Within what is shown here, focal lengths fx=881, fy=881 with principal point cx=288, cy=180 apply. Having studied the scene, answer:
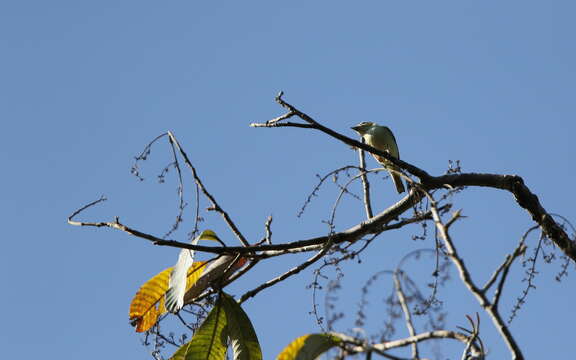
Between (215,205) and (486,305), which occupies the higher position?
(215,205)

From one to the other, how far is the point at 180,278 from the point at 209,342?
0.31 metres

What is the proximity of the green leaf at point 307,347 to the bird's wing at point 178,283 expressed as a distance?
25.1 inches

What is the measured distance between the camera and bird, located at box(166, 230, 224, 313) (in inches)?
146

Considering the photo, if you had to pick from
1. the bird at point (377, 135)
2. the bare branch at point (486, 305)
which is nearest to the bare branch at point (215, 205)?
the bare branch at point (486, 305)

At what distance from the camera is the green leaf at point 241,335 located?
3715 millimetres

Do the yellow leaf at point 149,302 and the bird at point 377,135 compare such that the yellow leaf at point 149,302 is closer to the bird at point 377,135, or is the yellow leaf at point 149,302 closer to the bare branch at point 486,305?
the bare branch at point 486,305

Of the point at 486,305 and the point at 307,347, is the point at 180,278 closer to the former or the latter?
the point at 307,347

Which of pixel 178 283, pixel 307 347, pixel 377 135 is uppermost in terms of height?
pixel 377 135

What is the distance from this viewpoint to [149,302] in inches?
162

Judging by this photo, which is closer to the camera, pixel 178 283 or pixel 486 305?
pixel 486 305

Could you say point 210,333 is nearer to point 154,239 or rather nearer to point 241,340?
point 241,340

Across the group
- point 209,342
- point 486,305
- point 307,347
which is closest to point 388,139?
point 209,342

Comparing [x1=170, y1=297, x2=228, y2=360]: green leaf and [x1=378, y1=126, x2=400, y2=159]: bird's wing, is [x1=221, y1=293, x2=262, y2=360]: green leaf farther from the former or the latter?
[x1=378, y1=126, x2=400, y2=159]: bird's wing

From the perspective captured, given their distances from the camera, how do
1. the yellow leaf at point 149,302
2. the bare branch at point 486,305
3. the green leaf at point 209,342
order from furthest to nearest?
the yellow leaf at point 149,302 < the green leaf at point 209,342 < the bare branch at point 486,305
